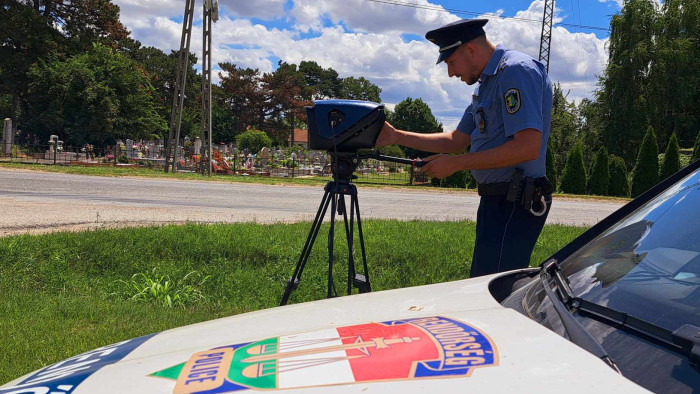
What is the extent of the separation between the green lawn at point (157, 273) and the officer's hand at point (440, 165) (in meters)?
2.36

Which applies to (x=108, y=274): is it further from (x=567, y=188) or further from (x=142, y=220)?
(x=567, y=188)

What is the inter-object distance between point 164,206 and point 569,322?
11009 mm

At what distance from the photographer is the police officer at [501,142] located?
2.47 metres

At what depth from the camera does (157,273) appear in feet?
17.9

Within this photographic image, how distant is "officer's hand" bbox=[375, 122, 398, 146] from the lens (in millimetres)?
2653

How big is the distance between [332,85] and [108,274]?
8611 centimetres

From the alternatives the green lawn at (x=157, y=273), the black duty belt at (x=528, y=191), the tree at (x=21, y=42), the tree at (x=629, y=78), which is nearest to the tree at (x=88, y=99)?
the tree at (x=21, y=42)

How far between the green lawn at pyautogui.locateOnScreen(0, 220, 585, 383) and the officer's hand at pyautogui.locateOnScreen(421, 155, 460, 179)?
2357 mm

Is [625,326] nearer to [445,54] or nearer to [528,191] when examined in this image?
[528,191]

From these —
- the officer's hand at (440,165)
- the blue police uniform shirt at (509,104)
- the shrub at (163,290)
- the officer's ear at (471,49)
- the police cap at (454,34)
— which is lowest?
the shrub at (163,290)

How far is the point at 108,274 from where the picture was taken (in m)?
5.55

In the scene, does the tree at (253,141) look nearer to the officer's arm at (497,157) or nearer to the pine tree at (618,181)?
the pine tree at (618,181)

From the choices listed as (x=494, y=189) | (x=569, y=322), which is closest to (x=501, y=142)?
(x=494, y=189)

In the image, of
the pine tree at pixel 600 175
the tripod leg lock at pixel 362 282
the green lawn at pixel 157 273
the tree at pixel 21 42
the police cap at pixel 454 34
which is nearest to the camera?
the police cap at pixel 454 34
